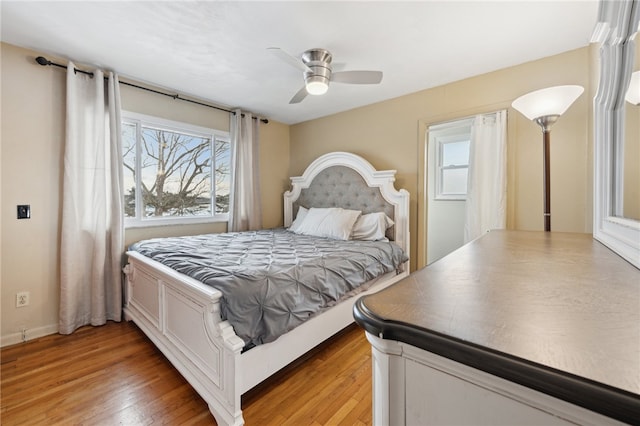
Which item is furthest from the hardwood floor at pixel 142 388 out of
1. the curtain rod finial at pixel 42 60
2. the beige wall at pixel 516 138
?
the curtain rod finial at pixel 42 60

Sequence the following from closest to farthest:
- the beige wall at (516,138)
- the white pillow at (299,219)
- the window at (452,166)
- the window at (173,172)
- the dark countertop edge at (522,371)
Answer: the dark countertop edge at (522,371) → the beige wall at (516,138) → the window at (173,172) → the white pillow at (299,219) → the window at (452,166)

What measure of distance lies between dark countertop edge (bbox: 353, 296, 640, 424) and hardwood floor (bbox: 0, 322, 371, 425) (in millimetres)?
1298

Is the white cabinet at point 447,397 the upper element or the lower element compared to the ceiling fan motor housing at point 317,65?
lower

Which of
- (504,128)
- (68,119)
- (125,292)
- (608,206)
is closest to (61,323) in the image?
(125,292)

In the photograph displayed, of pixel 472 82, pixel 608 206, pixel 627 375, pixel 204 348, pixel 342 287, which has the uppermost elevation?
pixel 472 82

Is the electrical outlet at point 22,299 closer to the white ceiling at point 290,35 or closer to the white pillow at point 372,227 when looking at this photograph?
the white ceiling at point 290,35

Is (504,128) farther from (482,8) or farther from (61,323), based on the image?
(61,323)

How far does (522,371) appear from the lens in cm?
33

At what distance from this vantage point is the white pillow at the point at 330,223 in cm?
296

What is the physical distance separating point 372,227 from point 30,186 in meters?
3.06

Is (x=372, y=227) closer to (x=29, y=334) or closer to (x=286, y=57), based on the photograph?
(x=286, y=57)

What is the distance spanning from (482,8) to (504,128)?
1096 mm

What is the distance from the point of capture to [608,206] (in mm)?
1057

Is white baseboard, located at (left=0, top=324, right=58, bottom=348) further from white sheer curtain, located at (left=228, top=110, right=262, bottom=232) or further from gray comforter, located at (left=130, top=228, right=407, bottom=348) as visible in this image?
white sheer curtain, located at (left=228, top=110, right=262, bottom=232)
